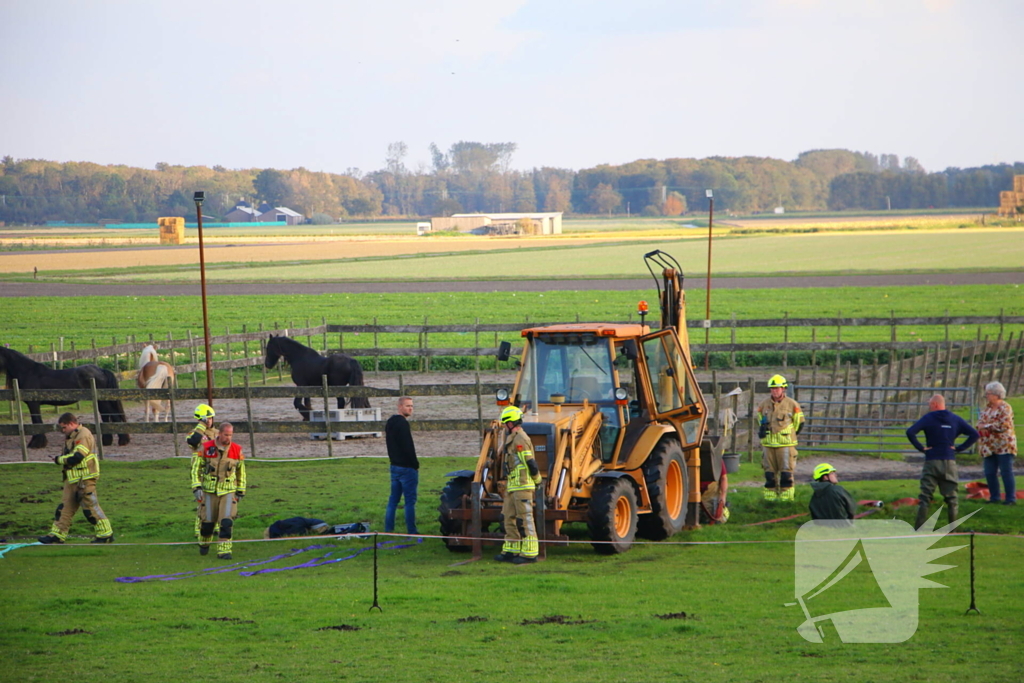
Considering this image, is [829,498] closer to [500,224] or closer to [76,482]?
[76,482]

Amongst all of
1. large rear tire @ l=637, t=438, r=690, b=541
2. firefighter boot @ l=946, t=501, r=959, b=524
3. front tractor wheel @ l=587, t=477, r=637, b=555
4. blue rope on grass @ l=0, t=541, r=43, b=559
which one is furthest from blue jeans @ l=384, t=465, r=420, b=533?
firefighter boot @ l=946, t=501, r=959, b=524

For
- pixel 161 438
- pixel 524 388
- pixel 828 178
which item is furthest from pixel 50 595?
pixel 828 178

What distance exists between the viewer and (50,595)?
966cm

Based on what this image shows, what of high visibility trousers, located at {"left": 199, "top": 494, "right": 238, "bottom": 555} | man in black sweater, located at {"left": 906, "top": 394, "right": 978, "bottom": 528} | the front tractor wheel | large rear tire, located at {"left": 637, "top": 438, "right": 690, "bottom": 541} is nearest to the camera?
the front tractor wheel

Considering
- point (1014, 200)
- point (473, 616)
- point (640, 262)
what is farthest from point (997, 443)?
point (1014, 200)

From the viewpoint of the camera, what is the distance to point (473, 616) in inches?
349

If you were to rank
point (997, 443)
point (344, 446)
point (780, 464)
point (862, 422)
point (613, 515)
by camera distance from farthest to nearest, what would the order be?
point (862, 422), point (344, 446), point (780, 464), point (997, 443), point (613, 515)

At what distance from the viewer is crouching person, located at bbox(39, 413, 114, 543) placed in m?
12.0

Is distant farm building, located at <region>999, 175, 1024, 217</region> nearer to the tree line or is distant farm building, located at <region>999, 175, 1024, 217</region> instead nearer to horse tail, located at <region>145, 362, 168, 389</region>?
the tree line

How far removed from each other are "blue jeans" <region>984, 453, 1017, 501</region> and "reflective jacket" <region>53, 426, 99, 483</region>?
33.6 ft

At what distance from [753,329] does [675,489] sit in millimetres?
28717

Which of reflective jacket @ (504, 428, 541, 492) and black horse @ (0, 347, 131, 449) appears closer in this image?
reflective jacket @ (504, 428, 541, 492)

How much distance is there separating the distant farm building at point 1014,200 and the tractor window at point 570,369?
113362 mm

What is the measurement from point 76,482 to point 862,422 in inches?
553
